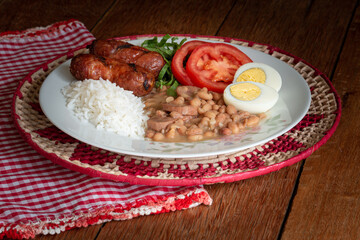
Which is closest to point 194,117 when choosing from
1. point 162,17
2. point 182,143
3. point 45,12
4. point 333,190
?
point 182,143

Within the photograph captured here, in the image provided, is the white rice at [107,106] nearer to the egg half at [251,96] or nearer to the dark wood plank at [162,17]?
the egg half at [251,96]

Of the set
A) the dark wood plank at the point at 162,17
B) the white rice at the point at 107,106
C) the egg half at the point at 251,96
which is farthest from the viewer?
the dark wood plank at the point at 162,17

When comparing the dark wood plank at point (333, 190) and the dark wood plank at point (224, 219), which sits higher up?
the dark wood plank at point (224, 219)

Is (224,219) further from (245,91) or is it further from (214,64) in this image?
(214,64)

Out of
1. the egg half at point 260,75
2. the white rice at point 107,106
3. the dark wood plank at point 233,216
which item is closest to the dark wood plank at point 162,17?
the egg half at point 260,75

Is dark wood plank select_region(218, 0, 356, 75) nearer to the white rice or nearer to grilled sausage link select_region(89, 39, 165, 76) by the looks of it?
grilled sausage link select_region(89, 39, 165, 76)

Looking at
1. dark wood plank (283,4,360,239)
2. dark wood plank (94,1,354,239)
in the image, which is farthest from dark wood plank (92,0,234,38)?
dark wood plank (94,1,354,239)

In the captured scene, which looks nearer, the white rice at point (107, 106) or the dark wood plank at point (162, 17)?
the white rice at point (107, 106)

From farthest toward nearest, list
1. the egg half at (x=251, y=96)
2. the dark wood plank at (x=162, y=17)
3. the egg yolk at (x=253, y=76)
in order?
the dark wood plank at (x=162, y=17), the egg yolk at (x=253, y=76), the egg half at (x=251, y=96)

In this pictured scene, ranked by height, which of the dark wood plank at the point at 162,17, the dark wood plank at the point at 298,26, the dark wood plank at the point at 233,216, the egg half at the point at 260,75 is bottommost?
the dark wood plank at the point at 298,26
